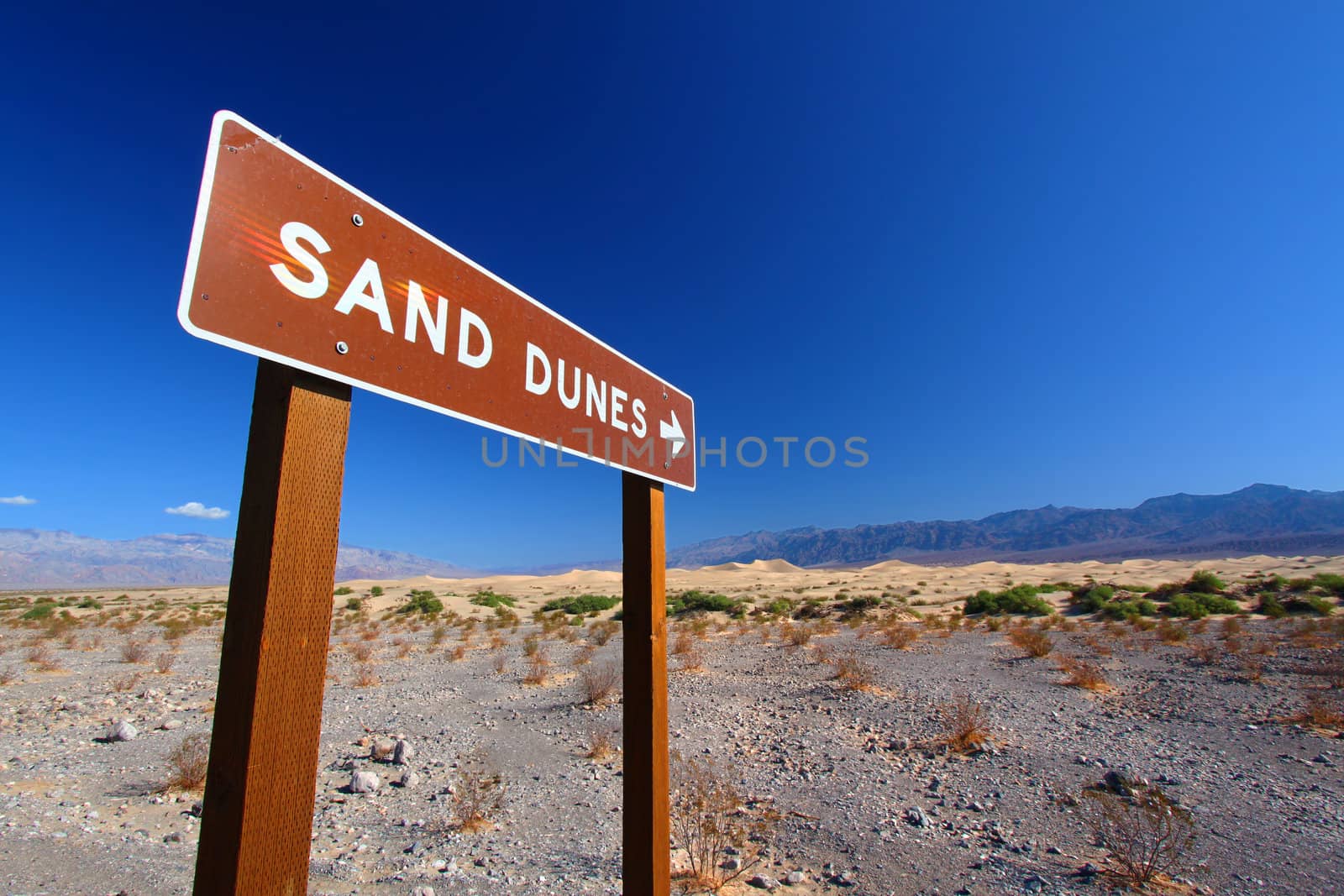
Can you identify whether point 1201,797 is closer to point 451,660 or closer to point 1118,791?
point 1118,791

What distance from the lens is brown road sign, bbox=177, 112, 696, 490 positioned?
1215 millimetres

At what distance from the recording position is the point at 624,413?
2.62 meters

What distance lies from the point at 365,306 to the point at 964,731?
766 cm

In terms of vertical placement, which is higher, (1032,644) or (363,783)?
(1032,644)

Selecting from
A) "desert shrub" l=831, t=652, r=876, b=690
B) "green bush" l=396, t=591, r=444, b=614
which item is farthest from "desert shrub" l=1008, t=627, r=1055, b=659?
"green bush" l=396, t=591, r=444, b=614

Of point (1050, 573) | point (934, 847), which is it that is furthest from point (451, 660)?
point (1050, 573)

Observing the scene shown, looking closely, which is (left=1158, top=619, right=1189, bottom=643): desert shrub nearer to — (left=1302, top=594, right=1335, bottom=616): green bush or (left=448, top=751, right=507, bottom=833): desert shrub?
(left=1302, top=594, right=1335, bottom=616): green bush

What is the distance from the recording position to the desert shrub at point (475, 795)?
4977 millimetres

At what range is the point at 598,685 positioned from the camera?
906 centimetres

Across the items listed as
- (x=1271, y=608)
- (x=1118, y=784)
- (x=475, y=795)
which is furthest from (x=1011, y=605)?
(x=475, y=795)

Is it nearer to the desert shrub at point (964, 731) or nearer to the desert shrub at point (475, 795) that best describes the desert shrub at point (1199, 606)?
the desert shrub at point (964, 731)

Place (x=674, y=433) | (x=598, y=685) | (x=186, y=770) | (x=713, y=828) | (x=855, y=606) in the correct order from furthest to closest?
(x=855, y=606), (x=598, y=685), (x=186, y=770), (x=713, y=828), (x=674, y=433)

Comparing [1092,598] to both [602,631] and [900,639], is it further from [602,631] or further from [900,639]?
[602,631]

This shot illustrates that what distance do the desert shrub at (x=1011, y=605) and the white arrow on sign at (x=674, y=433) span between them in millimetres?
21819
